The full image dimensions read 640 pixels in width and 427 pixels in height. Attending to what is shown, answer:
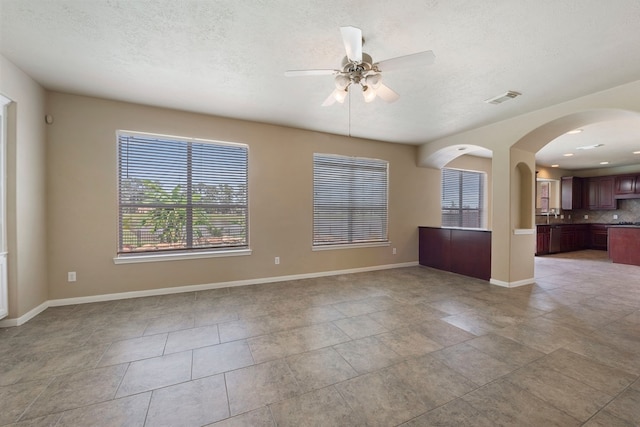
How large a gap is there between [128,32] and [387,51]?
2.21 m

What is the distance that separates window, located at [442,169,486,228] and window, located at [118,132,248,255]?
199 inches

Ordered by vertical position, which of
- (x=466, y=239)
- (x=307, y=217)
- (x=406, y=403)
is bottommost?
(x=406, y=403)

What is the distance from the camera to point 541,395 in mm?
1710

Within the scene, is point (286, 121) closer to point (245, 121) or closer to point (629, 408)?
point (245, 121)

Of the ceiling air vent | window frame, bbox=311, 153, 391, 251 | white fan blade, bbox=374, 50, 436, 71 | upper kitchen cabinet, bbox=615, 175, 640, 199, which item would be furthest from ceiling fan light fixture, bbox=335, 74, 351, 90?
upper kitchen cabinet, bbox=615, 175, 640, 199

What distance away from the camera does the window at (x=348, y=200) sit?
4855 millimetres

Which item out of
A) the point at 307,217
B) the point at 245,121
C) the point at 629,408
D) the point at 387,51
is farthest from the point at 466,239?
the point at 245,121

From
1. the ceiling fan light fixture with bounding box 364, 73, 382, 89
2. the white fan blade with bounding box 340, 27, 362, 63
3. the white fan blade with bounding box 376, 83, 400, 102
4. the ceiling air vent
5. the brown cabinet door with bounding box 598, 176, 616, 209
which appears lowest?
the brown cabinet door with bounding box 598, 176, 616, 209

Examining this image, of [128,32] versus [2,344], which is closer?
[128,32]

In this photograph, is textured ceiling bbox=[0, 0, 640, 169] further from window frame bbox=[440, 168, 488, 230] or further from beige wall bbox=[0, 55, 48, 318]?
window frame bbox=[440, 168, 488, 230]

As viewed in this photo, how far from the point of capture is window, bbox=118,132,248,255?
3586 mm

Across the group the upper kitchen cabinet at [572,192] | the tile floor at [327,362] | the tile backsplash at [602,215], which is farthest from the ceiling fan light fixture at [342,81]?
the upper kitchen cabinet at [572,192]

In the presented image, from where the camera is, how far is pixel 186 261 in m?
3.84

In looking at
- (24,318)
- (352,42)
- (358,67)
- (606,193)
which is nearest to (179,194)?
(24,318)
